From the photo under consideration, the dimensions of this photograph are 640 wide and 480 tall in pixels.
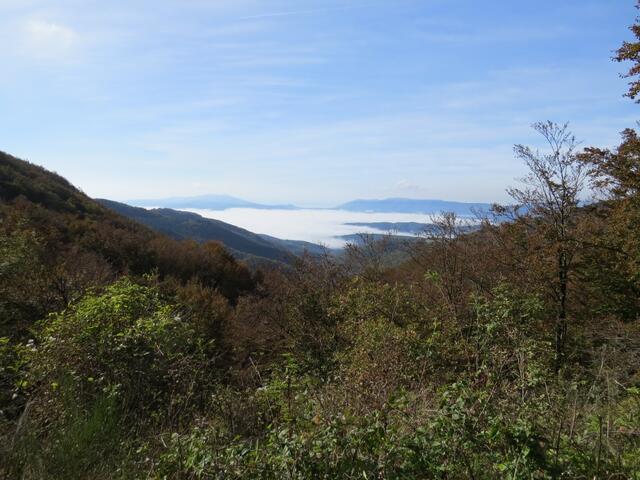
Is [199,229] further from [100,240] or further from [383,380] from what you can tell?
[383,380]

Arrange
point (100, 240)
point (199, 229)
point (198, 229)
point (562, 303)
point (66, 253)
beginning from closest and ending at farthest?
1. point (562, 303)
2. point (66, 253)
3. point (100, 240)
4. point (198, 229)
5. point (199, 229)

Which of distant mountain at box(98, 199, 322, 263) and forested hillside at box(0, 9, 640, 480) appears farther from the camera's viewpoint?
distant mountain at box(98, 199, 322, 263)

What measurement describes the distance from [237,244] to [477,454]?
107230 mm

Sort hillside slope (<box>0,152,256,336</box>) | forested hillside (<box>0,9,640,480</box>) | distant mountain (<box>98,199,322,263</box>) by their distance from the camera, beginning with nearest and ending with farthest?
1. forested hillside (<box>0,9,640,480</box>)
2. hillside slope (<box>0,152,256,336</box>)
3. distant mountain (<box>98,199,322,263</box>)

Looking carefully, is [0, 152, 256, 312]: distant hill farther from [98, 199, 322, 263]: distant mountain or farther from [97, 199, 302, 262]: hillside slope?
[97, 199, 302, 262]: hillside slope

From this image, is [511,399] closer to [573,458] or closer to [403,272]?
[573,458]

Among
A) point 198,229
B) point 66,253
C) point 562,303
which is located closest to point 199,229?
point 198,229

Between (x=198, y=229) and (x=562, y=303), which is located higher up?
(x=198, y=229)

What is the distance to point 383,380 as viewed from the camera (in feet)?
18.3

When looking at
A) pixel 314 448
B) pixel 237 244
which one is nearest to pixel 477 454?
pixel 314 448

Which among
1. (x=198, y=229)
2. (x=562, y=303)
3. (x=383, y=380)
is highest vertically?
(x=198, y=229)

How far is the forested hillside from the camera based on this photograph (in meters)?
3.35

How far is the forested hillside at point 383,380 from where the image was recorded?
3.35 meters

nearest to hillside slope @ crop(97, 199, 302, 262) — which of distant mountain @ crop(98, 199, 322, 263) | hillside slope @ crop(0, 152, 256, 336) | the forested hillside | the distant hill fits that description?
distant mountain @ crop(98, 199, 322, 263)
